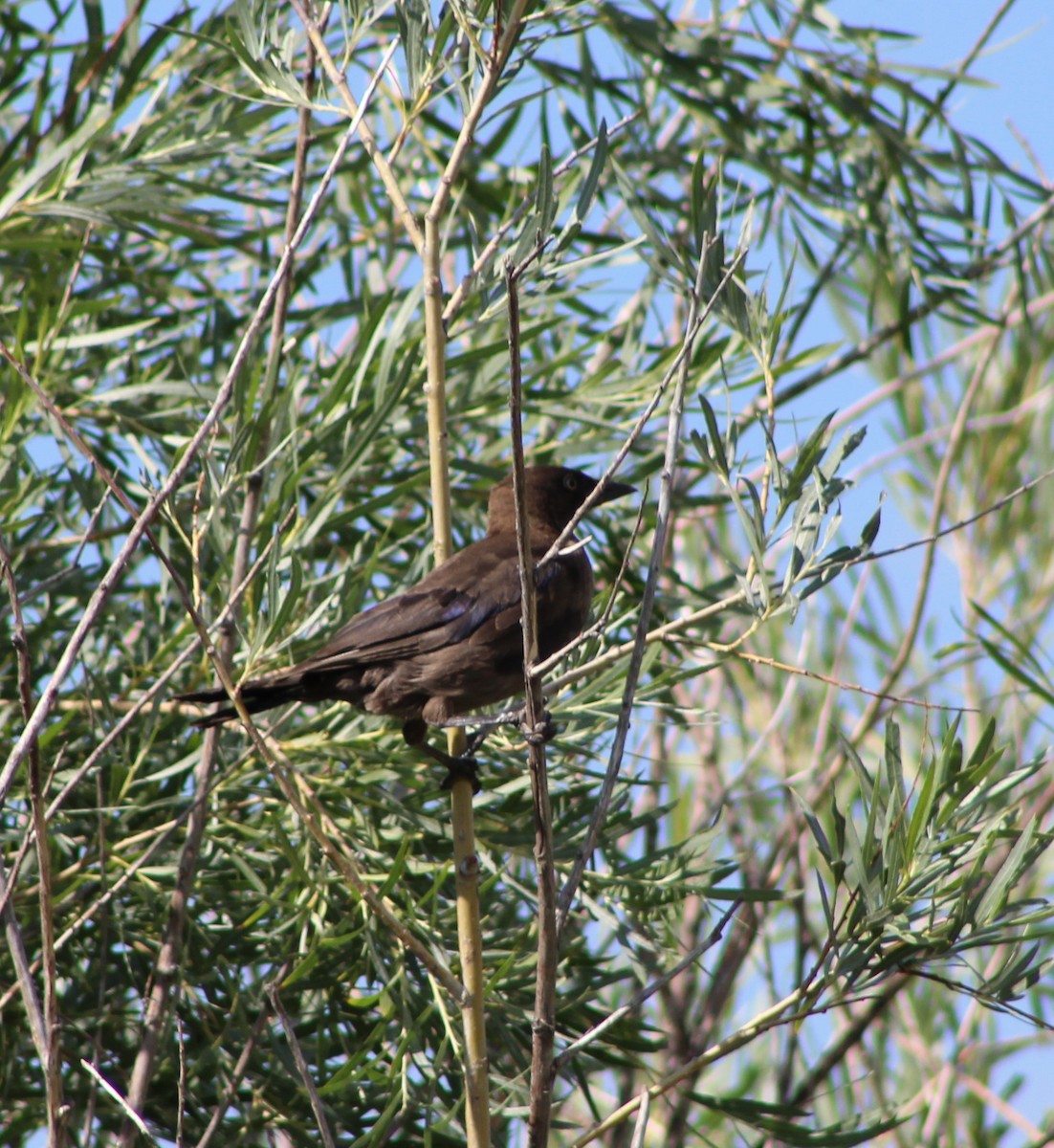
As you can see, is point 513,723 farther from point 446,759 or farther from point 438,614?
point 438,614

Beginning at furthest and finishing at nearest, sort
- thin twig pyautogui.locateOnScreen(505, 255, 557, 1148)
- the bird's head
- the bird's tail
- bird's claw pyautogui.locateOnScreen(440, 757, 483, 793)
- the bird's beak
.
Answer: the bird's head < the bird's beak < the bird's tail < bird's claw pyautogui.locateOnScreen(440, 757, 483, 793) < thin twig pyautogui.locateOnScreen(505, 255, 557, 1148)

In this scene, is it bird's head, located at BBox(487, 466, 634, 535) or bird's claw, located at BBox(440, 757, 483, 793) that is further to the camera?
bird's head, located at BBox(487, 466, 634, 535)

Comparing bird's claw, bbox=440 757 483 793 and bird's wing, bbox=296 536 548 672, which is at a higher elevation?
bird's wing, bbox=296 536 548 672

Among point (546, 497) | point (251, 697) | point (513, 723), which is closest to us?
point (513, 723)

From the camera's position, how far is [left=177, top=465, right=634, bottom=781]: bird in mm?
3852

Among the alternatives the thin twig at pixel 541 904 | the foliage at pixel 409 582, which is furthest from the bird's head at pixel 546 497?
the thin twig at pixel 541 904

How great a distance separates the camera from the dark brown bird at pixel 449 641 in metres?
3.86

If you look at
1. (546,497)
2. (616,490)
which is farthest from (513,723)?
(546,497)

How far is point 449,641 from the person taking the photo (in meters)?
4.11

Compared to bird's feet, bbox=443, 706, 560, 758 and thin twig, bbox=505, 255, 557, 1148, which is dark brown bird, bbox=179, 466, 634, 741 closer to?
bird's feet, bbox=443, 706, 560, 758

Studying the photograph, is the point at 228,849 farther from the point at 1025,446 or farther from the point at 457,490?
the point at 1025,446

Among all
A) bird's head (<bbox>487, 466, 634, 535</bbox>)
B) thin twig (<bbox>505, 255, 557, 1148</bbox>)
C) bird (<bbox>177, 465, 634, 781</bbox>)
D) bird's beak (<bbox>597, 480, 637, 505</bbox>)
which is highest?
bird's head (<bbox>487, 466, 634, 535</bbox>)

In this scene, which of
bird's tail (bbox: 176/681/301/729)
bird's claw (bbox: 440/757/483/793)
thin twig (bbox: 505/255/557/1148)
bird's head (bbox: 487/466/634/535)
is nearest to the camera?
thin twig (bbox: 505/255/557/1148)

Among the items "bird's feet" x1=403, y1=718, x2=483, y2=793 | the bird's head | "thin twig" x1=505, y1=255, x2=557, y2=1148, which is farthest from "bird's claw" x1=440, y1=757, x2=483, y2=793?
the bird's head
